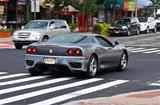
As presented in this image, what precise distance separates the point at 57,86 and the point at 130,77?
3.15 m

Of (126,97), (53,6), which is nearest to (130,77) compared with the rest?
(126,97)

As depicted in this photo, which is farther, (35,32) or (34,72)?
(35,32)

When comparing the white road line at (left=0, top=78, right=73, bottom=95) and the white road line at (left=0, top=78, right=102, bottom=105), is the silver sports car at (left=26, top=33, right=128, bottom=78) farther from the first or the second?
the white road line at (left=0, top=78, right=102, bottom=105)

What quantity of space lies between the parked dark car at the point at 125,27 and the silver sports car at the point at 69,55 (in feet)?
100

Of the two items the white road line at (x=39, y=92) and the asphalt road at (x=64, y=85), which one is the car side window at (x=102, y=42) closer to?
the asphalt road at (x=64, y=85)

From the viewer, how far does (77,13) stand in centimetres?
4997

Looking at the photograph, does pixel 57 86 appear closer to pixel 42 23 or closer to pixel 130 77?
pixel 130 77

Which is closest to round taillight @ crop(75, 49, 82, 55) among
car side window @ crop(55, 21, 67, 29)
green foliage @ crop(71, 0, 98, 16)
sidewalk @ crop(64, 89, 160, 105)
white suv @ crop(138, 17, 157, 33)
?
sidewalk @ crop(64, 89, 160, 105)

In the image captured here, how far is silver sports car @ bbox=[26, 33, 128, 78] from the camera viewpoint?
14055mm

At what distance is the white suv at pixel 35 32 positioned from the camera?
92.1 ft

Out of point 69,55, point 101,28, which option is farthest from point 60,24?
point 69,55

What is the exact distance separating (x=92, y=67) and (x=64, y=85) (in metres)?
1.92

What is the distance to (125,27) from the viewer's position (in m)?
46.1

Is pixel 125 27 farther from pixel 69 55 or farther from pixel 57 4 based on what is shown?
pixel 69 55
